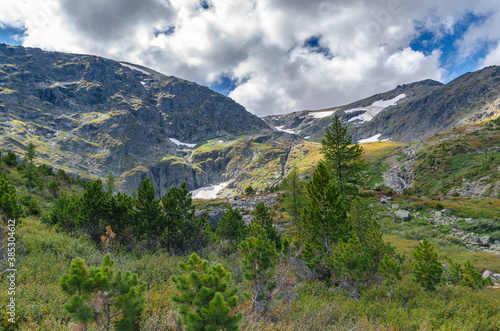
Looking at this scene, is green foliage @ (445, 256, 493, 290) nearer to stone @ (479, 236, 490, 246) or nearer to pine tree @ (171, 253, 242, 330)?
stone @ (479, 236, 490, 246)

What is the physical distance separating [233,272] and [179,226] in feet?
21.7

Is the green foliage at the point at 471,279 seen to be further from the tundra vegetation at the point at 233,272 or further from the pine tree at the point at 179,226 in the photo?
the pine tree at the point at 179,226

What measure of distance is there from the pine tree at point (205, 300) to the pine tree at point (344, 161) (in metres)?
20.0

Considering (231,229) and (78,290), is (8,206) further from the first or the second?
(231,229)

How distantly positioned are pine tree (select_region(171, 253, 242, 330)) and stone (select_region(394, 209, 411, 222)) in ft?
121

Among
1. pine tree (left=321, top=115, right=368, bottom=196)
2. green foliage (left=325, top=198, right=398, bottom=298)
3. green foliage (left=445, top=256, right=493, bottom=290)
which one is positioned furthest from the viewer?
pine tree (left=321, top=115, right=368, bottom=196)

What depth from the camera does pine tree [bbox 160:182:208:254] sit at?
16453 mm

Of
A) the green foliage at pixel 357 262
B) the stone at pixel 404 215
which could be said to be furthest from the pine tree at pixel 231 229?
the stone at pixel 404 215

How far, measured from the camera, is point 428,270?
442 inches

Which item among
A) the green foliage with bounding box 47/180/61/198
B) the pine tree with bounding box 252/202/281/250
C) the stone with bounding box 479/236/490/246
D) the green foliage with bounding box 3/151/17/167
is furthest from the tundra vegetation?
the green foliage with bounding box 3/151/17/167

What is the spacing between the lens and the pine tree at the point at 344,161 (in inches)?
890

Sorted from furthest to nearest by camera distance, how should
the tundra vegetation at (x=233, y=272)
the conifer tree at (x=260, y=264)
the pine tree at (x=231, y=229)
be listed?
the pine tree at (x=231, y=229) < the conifer tree at (x=260, y=264) < the tundra vegetation at (x=233, y=272)

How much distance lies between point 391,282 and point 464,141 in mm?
114452

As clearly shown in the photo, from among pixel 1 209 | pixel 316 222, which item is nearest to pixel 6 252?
pixel 1 209
